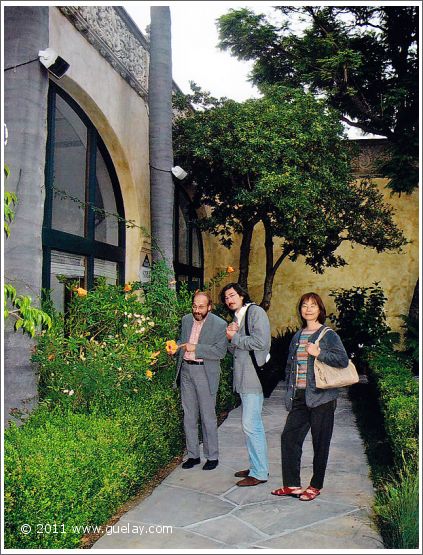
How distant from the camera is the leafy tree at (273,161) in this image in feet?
28.9

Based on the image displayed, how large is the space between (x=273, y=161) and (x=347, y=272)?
6.61 meters

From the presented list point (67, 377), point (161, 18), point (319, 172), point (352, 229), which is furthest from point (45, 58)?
point (352, 229)

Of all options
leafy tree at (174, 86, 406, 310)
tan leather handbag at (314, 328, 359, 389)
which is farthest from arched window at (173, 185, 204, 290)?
tan leather handbag at (314, 328, 359, 389)

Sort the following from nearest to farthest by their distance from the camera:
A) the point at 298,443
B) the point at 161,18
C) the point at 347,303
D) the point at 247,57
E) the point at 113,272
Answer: the point at 298,443, the point at 161,18, the point at 113,272, the point at 247,57, the point at 347,303

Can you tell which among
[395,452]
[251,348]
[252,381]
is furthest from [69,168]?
[395,452]

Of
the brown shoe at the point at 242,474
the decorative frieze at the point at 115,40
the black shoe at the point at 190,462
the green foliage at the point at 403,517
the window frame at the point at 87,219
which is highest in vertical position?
the decorative frieze at the point at 115,40

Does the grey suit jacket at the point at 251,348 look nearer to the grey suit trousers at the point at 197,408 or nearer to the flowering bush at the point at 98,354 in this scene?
the grey suit trousers at the point at 197,408

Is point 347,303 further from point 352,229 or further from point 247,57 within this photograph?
point 247,57

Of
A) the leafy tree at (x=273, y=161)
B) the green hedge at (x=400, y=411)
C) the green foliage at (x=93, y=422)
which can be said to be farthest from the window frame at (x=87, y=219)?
the green hedge at (x=400, y=411)

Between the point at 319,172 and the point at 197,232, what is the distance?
5464 mm

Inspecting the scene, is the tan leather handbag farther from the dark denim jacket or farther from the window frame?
the window frame

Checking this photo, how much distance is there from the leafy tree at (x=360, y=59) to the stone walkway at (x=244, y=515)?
25.1 ft

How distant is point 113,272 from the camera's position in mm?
8836

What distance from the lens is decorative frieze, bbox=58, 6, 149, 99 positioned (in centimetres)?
714
